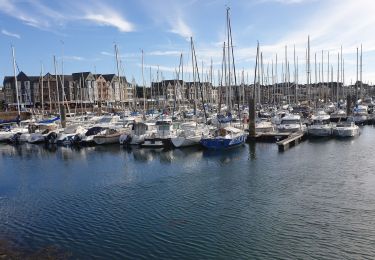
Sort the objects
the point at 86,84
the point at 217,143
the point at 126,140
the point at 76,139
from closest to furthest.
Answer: the point at 217,143 → the point at 126,140 → the point at 76,139 → the point at 86,84

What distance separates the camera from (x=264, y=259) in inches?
638

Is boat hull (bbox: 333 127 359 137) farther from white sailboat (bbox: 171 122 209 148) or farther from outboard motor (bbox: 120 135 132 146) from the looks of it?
outboard motor (bbox: 120 135 132 146)

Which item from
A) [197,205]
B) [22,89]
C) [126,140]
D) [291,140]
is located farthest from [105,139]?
[22,89]

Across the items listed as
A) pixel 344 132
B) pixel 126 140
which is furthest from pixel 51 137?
pixel 344 132

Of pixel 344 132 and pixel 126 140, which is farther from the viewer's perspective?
pixel 344 132

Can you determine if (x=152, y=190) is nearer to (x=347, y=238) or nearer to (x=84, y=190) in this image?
(x=84, y=190)

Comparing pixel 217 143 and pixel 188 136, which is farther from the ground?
pixel 188 136

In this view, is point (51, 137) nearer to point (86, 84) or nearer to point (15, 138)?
point (15, 138)

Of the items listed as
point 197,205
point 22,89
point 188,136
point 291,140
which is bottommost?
point 197,205

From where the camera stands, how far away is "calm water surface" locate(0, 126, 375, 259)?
17656 mm

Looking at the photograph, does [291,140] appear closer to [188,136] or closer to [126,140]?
[188,136]

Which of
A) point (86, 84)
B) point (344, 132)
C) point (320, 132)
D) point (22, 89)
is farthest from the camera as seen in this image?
point (86, 84)

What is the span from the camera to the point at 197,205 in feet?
78.4

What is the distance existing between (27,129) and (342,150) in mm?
49033
